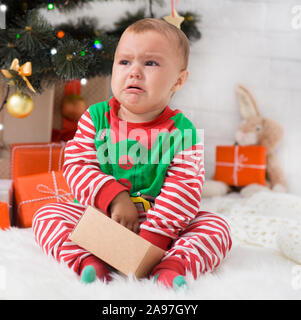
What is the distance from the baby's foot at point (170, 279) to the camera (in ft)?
1.94

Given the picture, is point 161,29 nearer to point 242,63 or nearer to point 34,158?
point 34,158

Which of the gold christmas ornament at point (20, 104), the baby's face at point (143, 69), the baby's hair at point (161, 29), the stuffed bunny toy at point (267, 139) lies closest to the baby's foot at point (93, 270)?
the baby's face at point (143, 69)

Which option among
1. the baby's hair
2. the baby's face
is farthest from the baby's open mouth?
the baby's hair

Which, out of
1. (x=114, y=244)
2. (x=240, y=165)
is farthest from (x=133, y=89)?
(x=240, y=165)

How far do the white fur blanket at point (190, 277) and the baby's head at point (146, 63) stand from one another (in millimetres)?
334

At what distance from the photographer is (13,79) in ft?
3.43

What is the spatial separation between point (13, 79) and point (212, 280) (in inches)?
28.8

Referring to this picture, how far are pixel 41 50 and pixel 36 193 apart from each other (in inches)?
15.7

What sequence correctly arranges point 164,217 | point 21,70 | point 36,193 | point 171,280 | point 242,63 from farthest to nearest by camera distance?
point 242,63, point 36,193, point 21,70, point 164,217, point 171,280

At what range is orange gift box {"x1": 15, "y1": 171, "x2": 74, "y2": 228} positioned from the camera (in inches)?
44.3

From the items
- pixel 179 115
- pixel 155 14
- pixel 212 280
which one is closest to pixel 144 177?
pixel 179 115

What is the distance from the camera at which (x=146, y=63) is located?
0.77 metres

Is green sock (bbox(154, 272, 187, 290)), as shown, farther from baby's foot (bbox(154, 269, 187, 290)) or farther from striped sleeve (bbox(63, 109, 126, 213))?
striped sleeve (bbox(63, 109, 126, 213))

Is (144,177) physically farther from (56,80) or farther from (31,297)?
(56,80)
